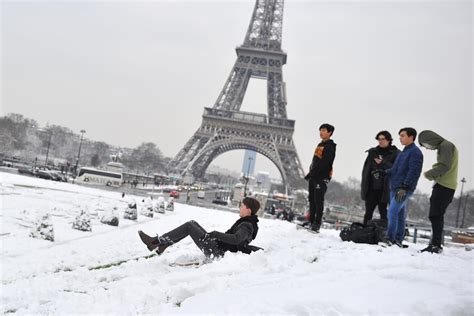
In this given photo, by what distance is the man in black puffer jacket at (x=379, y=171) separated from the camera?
6844 mm

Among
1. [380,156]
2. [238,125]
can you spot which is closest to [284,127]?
[238,125]

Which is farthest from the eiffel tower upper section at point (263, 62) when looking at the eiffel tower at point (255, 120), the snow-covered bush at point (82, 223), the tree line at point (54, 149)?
the snow-covered bush at point (82, 223)

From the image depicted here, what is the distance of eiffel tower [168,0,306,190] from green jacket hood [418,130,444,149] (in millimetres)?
44262

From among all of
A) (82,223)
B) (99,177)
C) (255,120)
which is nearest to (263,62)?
(255,120)

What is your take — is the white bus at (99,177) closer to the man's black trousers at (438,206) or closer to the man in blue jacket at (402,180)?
the man in blue jacket at (402,180)

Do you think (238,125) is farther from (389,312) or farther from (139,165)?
(389,312)

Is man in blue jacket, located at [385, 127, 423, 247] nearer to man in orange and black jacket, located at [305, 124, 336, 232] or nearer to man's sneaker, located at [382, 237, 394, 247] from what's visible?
man's sneaker, located at [382, 237, 394, 247]

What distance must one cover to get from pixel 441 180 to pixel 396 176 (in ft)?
2.05

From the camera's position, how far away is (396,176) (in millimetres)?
6270

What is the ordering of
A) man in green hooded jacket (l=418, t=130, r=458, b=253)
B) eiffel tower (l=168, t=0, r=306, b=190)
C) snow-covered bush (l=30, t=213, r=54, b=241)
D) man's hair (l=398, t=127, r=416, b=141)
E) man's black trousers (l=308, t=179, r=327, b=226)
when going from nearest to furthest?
man in green hooded jacket (l=418, t=130, r=458, b=253)
man's hair (l=398, t=127, r=416, b=141)
snow-covered bush (l=30, t=213, r=54, b=241)
man's black trousers (l=308, t=179, r=327, b=226)
eiffel tower (l=168, t=0, r=306, b=190)

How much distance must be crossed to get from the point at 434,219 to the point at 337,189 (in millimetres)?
80217

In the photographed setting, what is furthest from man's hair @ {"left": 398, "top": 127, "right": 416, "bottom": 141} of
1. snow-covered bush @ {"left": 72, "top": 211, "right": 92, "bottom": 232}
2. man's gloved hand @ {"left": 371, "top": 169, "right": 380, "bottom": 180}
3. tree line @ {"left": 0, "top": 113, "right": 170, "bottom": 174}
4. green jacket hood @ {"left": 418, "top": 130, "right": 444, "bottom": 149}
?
tree line @ {"left": 0, "top": 113, "right": 170, "bottom": 174}

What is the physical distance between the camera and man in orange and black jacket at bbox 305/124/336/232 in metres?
7.03

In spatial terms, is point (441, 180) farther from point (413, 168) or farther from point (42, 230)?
point (42, 230)
